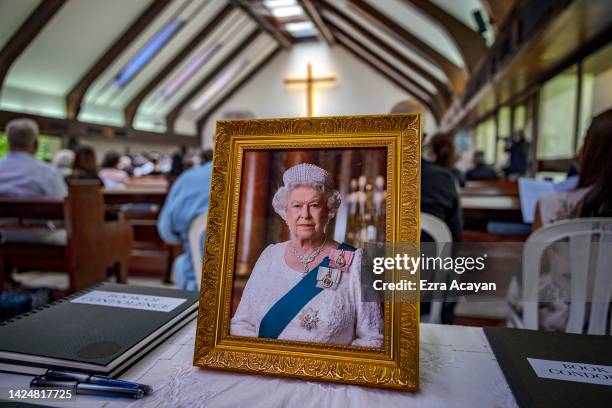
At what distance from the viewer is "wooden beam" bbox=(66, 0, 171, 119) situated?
7559 millimetres

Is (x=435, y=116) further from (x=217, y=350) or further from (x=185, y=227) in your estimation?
(x=217, y=350)

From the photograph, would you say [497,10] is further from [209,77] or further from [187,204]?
[209,77]

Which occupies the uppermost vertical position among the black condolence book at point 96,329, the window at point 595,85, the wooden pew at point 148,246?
the window at point 595,85

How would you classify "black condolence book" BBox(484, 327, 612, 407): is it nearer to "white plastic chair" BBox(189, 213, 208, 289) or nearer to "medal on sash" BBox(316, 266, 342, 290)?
"medal on sash" BBox(316, 266, 342, 290)

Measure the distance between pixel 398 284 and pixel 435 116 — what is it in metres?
12.3

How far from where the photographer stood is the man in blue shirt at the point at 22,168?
7.48 ft

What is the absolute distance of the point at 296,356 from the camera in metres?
0.45

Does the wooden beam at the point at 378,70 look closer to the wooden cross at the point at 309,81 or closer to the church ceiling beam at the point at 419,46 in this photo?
the wooden cross at the point at 309,81

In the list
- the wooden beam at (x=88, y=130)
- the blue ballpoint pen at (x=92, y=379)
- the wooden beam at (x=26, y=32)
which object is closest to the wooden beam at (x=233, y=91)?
the wooden beam at (x=88, y=130)

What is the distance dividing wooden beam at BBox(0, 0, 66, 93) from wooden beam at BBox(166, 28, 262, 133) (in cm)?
579

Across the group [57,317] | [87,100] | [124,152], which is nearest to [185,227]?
[57,317]

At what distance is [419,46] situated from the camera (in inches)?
254

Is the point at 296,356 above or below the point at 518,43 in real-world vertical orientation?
below

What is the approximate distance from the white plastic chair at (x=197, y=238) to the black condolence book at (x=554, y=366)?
949 millimetres
